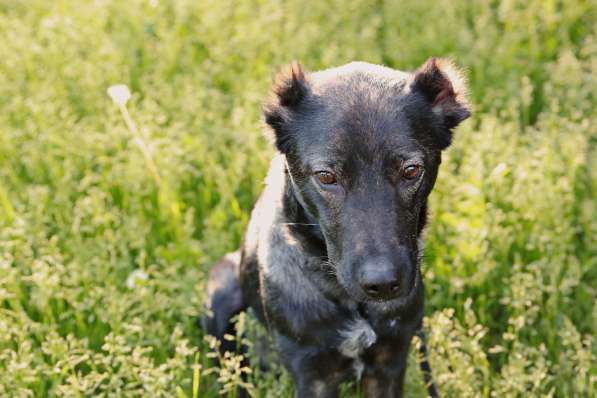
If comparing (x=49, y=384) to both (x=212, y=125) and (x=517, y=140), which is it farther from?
(x=517, y=140)

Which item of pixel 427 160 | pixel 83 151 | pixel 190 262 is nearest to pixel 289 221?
pixel 427 160

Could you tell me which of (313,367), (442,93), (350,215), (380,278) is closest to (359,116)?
(350,215)

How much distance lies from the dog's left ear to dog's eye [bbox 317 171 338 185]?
1.72 feet

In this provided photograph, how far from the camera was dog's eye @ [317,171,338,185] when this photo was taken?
312cm

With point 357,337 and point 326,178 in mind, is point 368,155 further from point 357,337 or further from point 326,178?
point 357,337

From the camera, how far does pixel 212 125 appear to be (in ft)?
18.6

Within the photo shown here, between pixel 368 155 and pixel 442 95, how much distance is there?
21.6 inches

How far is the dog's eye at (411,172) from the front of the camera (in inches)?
122

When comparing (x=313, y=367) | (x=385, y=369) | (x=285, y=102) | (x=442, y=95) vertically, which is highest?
(x=285, y=102)

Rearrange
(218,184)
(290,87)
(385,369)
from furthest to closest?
1. (218,184)
2. (385,369)
3. (290,87)

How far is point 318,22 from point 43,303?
3600mm

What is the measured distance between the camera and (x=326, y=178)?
3139 millimetres

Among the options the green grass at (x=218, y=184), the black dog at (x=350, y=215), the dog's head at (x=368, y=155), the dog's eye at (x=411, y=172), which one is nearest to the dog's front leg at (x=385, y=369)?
the black dog at (x=350, y=215)

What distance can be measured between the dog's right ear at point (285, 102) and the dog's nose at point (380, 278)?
67cm
